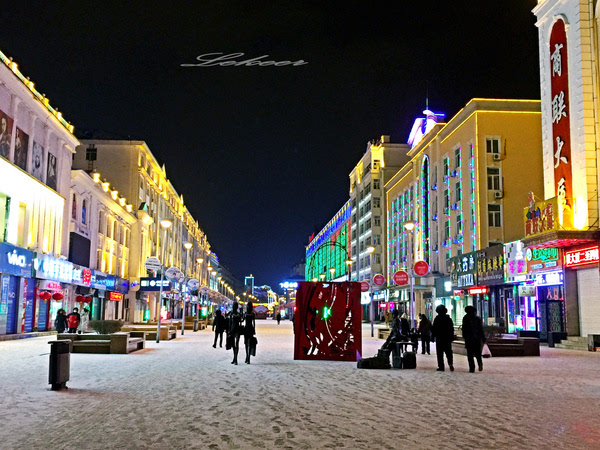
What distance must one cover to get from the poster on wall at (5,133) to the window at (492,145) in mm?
31519

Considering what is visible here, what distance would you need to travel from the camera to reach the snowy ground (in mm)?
7533

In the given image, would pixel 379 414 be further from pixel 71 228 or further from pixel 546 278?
pixel 71 228

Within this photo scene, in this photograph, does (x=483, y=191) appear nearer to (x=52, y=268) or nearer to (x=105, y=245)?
(x=52, y=268)

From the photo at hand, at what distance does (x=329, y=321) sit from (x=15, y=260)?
1900 cm

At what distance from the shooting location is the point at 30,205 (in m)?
35.3

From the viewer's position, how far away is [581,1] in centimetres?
2962

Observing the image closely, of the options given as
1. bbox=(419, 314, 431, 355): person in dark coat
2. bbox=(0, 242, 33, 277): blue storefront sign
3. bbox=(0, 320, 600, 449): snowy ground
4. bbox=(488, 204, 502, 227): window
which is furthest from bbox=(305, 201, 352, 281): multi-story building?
bbox=(0, 320, 600, 449): snowy ground

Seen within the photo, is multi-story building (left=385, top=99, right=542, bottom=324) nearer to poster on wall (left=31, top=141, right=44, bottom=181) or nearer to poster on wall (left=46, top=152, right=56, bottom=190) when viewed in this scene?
poster on wall (left=46, top=152, right=56, bottom=190)

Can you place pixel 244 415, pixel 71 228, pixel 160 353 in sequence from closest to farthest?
pixel 244 415
pixel 160 353
pixel 71 228

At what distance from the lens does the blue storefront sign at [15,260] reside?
29750 millimetres

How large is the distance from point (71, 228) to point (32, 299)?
9.94 meters

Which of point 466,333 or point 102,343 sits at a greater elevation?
point 466,333

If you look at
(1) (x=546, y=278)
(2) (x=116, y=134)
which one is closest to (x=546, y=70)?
(1) (x=546, y=278)

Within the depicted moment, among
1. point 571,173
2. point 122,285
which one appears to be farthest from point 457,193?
point 122,285
